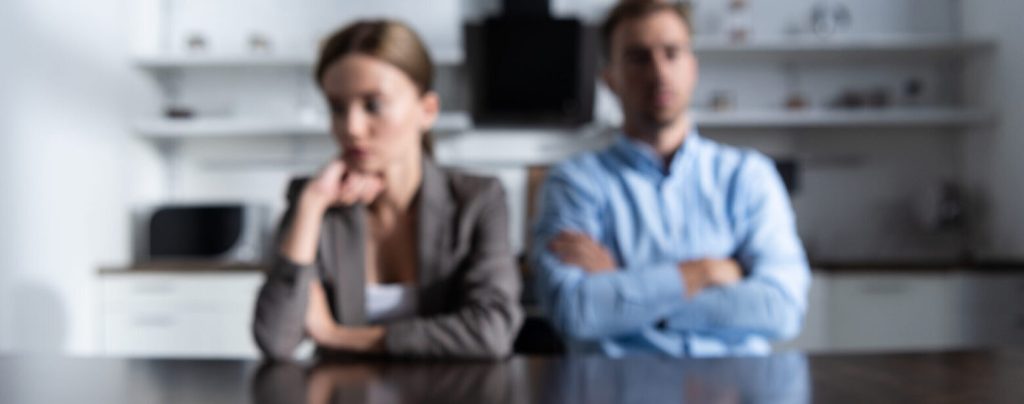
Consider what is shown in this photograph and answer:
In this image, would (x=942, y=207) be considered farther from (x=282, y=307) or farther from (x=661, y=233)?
(x=282, y=307)

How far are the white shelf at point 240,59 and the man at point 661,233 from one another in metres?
2.19

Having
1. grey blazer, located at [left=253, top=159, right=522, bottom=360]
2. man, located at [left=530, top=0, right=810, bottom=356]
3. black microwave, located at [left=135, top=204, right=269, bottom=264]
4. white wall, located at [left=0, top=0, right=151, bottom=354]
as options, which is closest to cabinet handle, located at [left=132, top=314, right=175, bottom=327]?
white wall, located at [left=0, top=0, right=151, bottom=354]

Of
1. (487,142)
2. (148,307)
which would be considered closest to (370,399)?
(148,307)

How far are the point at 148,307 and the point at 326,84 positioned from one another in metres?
2.36

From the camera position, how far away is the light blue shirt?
1291 millimetres

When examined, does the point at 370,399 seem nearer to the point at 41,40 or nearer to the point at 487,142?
the point at 41,40

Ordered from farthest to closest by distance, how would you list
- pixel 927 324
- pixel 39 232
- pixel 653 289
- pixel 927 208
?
1. pixel 927 208
2. pixel 927 324
3. pixel 39 232
4. pixel 653 289

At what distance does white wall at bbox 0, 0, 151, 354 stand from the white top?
74.6 inches

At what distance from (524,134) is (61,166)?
6.00ft

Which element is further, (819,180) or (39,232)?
(819,180)

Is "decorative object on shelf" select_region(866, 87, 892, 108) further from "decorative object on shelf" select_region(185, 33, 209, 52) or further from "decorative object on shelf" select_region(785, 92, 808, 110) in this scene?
"decorative object on shelf" select_region(185, 33, 209, 52)

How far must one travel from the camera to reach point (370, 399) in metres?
0.67

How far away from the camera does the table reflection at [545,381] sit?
67cm

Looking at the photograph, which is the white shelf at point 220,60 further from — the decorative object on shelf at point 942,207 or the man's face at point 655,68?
the decorative object on shelf at point 942,207
